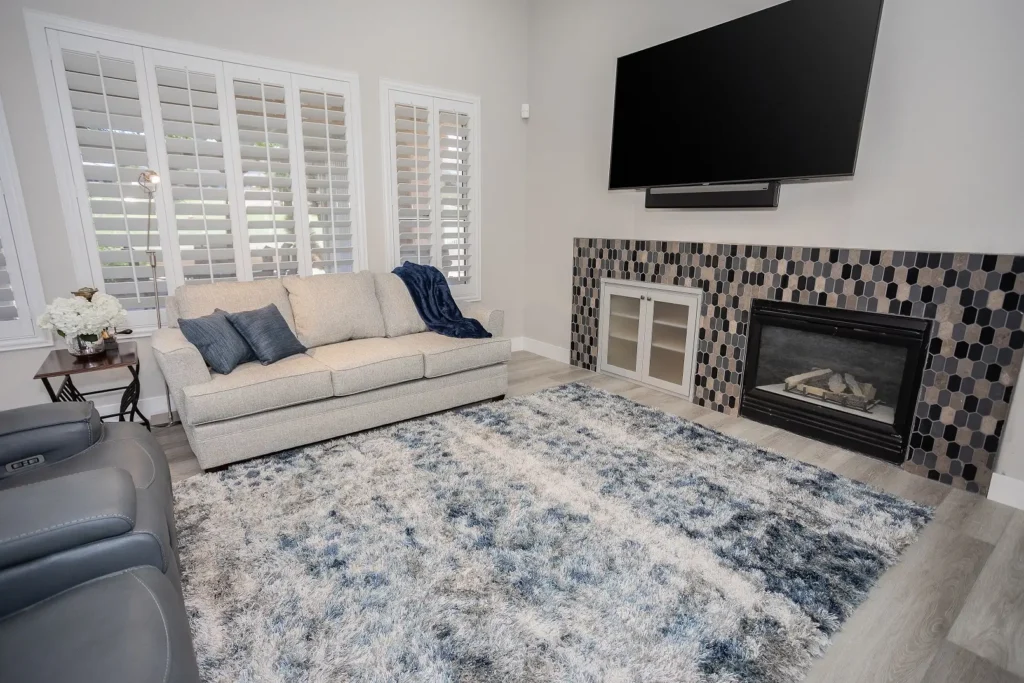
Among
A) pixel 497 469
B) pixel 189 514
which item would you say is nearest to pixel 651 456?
pixel 497 469

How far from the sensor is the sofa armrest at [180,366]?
2551mm

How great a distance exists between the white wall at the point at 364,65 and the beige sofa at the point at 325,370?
2.20 feet

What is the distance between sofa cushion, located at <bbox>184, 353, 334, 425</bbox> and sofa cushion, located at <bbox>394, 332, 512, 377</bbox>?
65 centimetres

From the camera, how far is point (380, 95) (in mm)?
3906

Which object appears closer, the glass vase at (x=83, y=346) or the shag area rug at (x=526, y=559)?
the shag area rug at (x=526, y=559)

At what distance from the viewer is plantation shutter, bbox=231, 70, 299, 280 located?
337cm

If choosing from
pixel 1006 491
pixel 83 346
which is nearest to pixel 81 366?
pixel 83 346

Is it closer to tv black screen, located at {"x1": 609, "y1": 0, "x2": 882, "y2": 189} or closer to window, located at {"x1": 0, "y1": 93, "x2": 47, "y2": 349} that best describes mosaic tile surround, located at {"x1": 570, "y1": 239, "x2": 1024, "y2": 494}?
tv black screen, located at {"x1": 609, "y1": 0, "x2": 882, "y2": 189}

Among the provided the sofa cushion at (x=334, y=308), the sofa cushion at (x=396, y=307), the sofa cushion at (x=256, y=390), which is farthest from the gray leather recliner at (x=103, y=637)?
the sofa cushion at (x=396, y=307)

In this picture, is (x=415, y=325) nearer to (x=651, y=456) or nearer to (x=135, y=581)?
(x=651, y=456)

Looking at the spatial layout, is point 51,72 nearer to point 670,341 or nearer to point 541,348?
point 541,348

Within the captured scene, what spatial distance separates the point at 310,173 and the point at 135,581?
10.4 ft

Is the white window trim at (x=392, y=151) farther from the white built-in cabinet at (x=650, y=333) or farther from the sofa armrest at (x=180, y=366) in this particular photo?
the sofa armrest at (x=180, y=366)

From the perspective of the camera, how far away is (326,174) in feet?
12.3
